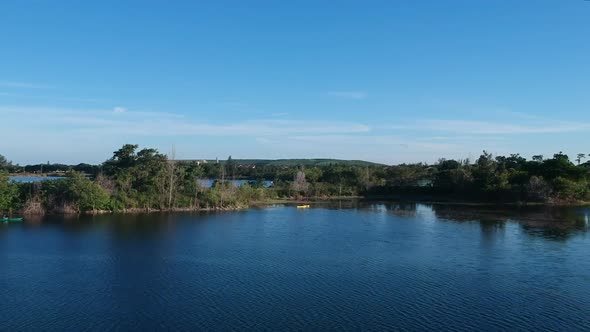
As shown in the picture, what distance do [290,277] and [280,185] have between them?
2122 inches

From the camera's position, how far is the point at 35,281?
22750 mm

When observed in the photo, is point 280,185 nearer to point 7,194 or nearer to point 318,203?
point 318,203

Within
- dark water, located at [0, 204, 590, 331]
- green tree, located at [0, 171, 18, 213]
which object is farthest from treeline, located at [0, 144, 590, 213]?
dark water, located at [0, 204, 590, 331]

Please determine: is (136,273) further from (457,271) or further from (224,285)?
(457,271)

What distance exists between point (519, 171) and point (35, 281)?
→ 211 feet

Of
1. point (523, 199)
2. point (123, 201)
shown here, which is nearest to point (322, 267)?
point (123, 201)

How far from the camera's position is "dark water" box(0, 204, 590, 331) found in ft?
59.6

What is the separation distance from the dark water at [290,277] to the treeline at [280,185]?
22.4 feet

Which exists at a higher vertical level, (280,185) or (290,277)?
(280,185)

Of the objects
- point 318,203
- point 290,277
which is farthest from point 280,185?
point 290,277

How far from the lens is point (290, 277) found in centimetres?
2400

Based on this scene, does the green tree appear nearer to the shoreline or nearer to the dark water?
the shoreline

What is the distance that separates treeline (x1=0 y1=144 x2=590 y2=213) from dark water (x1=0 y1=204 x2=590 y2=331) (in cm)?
684

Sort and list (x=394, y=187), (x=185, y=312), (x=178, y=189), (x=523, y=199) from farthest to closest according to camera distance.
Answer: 1. (x=394, y=187)
2. (x=523, y=199)
3. (x=178, y=189)
4. (x=185, y=312)
